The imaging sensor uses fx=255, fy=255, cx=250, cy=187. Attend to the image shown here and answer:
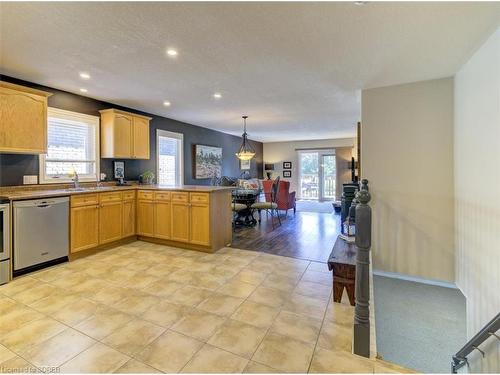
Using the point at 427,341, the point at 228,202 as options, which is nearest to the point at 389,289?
the point at 427,341

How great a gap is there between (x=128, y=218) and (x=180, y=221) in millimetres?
1001

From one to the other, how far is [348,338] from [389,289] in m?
1.84

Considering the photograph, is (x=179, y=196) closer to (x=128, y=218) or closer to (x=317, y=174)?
(x=128, y=218)

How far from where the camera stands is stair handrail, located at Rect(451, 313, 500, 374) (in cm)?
177

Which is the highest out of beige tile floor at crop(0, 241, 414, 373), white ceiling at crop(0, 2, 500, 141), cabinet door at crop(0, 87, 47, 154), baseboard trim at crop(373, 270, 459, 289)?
white ceiling at crop(0, 2, 500, 141)

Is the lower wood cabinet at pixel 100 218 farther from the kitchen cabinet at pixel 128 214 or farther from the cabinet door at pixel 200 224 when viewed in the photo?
the cabinet door at pixel 200 224

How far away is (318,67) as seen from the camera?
3.13 metres

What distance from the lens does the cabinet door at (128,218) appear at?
429 centimetres

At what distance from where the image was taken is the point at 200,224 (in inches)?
155

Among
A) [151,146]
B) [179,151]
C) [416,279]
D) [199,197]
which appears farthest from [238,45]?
[179,151]

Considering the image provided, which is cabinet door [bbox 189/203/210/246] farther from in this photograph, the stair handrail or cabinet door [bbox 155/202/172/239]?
the stair handrail

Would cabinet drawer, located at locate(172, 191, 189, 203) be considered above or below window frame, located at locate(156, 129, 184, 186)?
below

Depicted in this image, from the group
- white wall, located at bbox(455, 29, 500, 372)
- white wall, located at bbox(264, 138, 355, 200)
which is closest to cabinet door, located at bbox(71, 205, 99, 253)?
white wall, located at bbox(455, 29, 500, 372)

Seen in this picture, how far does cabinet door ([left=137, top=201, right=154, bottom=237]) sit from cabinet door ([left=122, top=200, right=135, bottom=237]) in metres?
0.10
